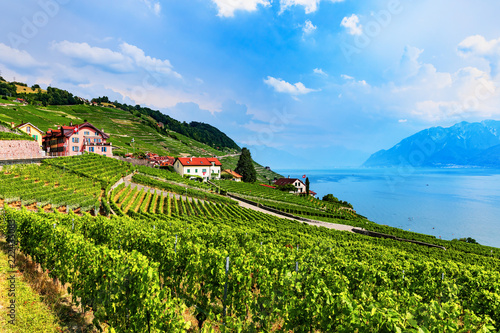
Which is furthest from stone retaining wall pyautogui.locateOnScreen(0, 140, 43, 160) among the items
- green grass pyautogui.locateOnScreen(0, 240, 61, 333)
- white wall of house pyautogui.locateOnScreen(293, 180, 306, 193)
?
white wall of house pyautogui.locateOnScreen(293, 180, 306, 193)

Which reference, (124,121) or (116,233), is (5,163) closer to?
(116,233)

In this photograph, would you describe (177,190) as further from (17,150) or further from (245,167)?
(245,167)

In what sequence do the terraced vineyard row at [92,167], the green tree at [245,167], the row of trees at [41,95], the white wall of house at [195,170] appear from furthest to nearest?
the row of trees at [41,95] → the green tree at [245,167] → the white wall of house at [195,170] → the terraced vineyard row at [92,167]

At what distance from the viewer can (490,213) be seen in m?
108

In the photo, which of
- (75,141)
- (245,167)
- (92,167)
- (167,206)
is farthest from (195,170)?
(167,206)

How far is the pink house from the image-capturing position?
224 ft

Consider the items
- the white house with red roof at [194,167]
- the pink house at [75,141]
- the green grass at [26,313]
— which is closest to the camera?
the green grass at [26,313]

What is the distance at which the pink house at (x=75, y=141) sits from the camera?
6812 cm

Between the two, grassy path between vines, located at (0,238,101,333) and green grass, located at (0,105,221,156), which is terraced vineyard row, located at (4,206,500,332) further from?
green grass, located at (0,105,221,156)

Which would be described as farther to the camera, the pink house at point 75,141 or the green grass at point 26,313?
the pink house at point 75,141

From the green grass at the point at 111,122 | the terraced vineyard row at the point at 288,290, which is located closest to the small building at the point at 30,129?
the green grass at the point at 111,122

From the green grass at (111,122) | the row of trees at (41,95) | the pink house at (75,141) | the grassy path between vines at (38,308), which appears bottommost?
the grassy path between vines at (38,308)

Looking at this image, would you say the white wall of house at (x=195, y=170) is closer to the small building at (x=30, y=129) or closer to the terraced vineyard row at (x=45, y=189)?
the small building at (x=30, y=129)

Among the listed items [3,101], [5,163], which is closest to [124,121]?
[3,101]
